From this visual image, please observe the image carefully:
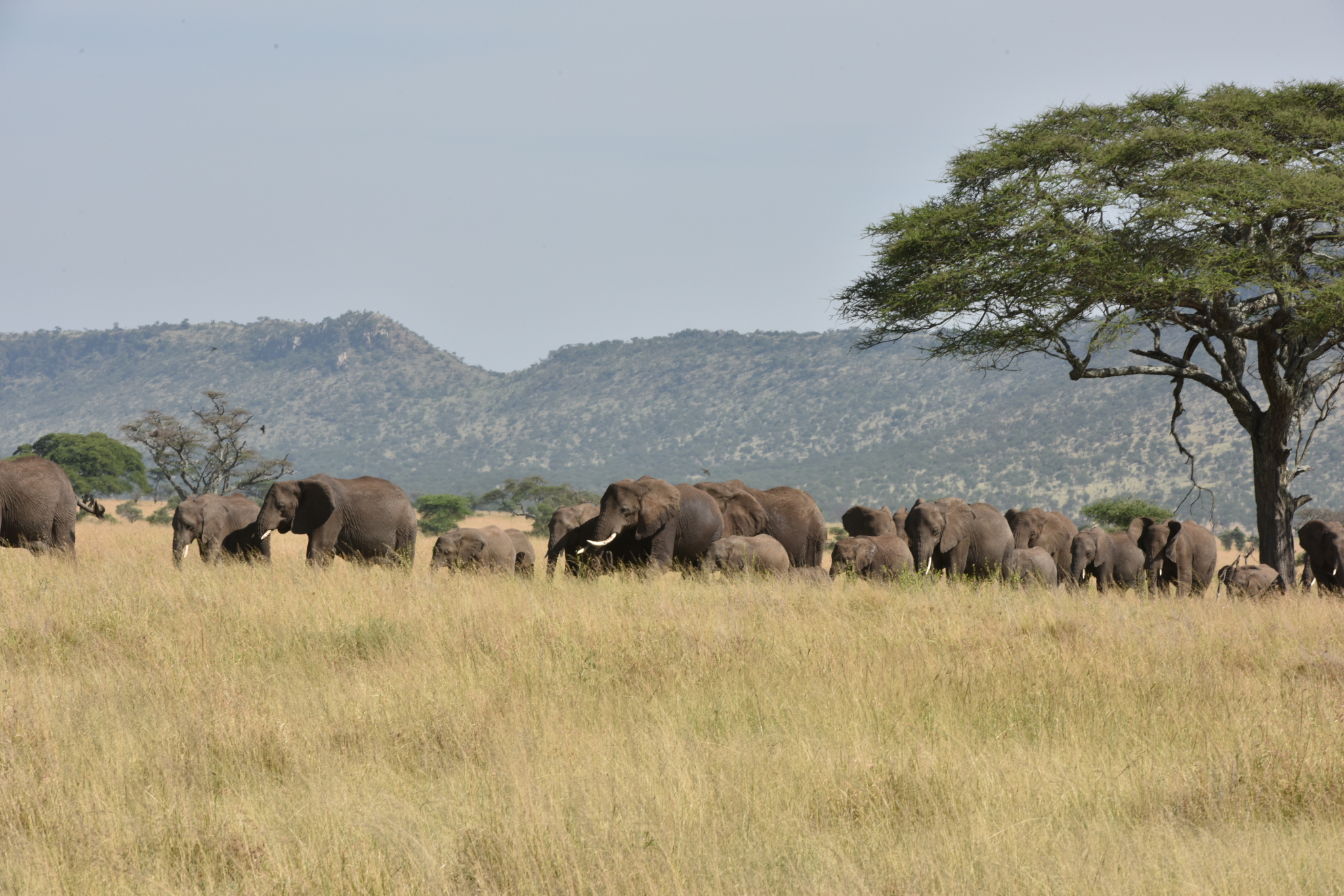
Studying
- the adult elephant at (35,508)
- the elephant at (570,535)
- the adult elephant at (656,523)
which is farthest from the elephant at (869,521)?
the adult elephant at (35,508)

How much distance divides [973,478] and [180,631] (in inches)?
4743

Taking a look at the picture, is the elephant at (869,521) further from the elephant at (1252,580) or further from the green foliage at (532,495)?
the green foliage at (532,495)

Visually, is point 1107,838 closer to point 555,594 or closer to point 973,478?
point 555,594

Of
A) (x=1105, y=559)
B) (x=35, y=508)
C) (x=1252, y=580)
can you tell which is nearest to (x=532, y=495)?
(x=1105, y=559)

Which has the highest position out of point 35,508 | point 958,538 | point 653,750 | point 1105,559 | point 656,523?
point 35,508

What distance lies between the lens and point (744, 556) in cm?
1542

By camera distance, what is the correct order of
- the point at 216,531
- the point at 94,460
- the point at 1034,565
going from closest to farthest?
the point at 216,531
the point at 1034,565
the point at 94,460

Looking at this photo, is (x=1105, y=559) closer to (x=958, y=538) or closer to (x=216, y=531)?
(x=958, y=538)

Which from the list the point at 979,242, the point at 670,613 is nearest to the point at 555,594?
the point at 670,613

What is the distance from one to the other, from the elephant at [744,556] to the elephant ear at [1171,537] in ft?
25.6

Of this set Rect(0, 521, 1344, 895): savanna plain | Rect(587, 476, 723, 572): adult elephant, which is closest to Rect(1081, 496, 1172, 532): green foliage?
Rect(587, 476, 723, 572): adult elephant

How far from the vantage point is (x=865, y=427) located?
168 metres

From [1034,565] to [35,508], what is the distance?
51.0ft

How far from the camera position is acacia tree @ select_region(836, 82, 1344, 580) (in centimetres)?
1948
